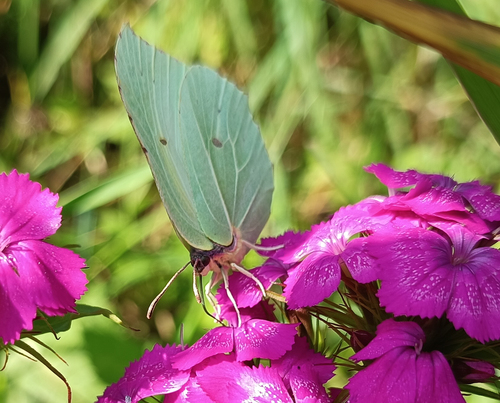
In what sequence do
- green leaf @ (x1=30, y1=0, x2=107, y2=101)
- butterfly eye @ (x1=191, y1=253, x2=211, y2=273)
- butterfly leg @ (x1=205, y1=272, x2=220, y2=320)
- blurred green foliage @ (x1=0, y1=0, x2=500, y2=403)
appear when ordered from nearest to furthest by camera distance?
butterfly leg @ (x1=205, y1=272, x2=220, y2=320) < butterfly eye @ (x1=191, y1=253, x2=211, y2=273) < blurred green foliage @ (x1=0, y1=0, x2=500, y2=403) < green leaf @ (x1=30, y1=0, x2=107, y2=101)

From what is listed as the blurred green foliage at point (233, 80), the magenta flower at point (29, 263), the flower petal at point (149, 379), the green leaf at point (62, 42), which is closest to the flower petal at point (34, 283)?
the magenta flower at point (29, 263)

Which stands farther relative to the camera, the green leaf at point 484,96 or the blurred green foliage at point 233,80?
the blurred green foliage at point 233,80

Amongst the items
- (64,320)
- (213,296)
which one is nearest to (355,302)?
(213,296)

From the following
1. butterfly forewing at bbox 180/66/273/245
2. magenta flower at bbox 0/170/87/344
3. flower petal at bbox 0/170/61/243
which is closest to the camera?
magenta flower at bbox 0/170/87/344

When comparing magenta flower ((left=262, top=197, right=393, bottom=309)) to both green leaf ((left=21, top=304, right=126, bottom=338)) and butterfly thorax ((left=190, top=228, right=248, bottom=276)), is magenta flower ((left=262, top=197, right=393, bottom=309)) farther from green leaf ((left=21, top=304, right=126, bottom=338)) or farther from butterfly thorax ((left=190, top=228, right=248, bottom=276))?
green leaf ((left=21, top=304, right=126, bottom=338))

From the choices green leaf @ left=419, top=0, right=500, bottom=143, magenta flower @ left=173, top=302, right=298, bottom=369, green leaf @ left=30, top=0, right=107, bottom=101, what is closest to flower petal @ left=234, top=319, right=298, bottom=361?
magenta flower @ left=173, top=302, right=298, bottom=369

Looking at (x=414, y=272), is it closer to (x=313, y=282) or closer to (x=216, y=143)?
(x=313, y=282)

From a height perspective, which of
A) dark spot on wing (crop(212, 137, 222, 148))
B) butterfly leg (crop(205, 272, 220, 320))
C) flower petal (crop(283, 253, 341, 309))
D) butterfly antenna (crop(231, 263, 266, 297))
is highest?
dark spot on wing (crop(212, 137, 222, 148))

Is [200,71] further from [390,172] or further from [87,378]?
[87,378]

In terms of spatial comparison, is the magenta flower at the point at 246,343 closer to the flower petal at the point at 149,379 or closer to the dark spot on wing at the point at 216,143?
the flower petal at the point at 149,379
